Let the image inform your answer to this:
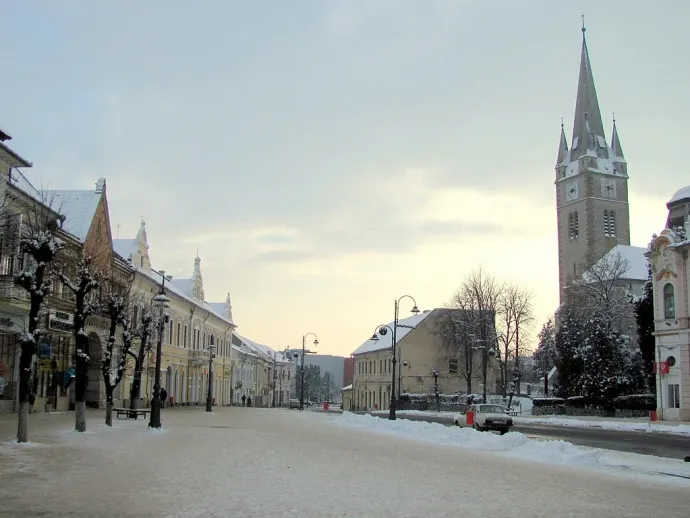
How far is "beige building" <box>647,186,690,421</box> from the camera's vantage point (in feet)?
143

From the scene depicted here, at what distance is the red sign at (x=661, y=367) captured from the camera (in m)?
44.3

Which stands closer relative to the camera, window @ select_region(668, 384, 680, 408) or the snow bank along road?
the snow bank along road

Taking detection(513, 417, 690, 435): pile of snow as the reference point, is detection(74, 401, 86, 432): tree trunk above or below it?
above

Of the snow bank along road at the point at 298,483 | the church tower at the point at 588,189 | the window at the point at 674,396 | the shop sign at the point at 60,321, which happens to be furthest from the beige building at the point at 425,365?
the snow bank along road at the point at 298,483

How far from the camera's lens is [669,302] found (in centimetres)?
4588

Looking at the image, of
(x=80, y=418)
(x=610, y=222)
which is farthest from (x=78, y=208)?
(x=610, y=222)

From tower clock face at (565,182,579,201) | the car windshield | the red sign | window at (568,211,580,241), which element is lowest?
the car windshield

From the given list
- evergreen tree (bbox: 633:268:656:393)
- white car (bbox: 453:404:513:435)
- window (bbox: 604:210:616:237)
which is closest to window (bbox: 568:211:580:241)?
window (bbox: 604:210:616:237)

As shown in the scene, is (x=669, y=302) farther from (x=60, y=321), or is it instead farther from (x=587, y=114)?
Result: (x=587, y=114)

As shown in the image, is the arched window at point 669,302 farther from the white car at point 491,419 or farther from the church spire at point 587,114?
the church spire at point 587,114

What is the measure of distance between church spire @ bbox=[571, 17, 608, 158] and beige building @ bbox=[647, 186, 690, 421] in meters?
72.9

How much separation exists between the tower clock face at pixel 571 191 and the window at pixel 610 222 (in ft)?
19.0

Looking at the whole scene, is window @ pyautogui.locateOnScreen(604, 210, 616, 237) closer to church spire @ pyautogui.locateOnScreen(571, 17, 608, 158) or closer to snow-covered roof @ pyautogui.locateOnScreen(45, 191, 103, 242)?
church spire @ pyautogui.locateOnScreen(571, 17, 608, 158)

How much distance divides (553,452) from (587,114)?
108123 mm
